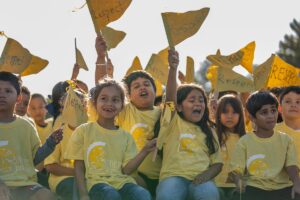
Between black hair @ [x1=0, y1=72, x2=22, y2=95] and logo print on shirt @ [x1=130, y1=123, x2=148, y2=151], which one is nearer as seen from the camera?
black hair @ [x1=0, y1=72, x2=22, y2=95]

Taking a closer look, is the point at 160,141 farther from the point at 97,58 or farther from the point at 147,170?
the point at 97,58

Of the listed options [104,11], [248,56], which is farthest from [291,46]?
[104,11]

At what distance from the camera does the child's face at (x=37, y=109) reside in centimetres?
906

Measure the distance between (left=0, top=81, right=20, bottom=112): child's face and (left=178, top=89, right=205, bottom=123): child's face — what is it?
1478 millimetres

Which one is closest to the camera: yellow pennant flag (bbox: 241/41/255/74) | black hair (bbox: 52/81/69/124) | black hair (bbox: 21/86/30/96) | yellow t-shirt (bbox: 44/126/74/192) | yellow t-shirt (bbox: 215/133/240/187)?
yellow t-shirt (bbox: 44/126/74/192)

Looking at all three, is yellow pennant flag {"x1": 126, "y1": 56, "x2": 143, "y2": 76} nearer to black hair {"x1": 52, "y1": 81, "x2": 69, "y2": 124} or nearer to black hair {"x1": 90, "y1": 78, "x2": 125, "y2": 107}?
Result: black hair {"x1": 52, "y1": 81, "x2": 69, "y2": 124}

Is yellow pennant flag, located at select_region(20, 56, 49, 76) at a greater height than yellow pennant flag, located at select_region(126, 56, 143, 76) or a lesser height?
lesser

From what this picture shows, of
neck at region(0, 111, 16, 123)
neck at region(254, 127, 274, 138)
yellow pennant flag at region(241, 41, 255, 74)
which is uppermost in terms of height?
yellow pennant flag at region(241, 41, 255, 74)

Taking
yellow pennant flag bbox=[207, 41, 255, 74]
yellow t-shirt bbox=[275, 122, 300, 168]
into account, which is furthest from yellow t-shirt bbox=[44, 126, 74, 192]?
yellow t-shirt bbox=[275, 122, 300, 168]

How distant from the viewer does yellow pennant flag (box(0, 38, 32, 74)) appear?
713 centimetres

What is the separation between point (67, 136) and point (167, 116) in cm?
95

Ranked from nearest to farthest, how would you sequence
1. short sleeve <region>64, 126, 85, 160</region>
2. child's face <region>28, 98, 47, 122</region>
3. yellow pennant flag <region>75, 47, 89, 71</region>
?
1. short sleeve <region>64, 126, 85, 160</region>
2. yellow pennant flag <region>75, 47, 89, 71</region>
3. child's face <region>28, 98, 47, 122</region>

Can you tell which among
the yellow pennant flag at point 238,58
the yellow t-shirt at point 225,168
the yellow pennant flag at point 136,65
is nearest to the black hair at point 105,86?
the yellow t-shirt at point 225,168

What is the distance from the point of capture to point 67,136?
7.45 m
